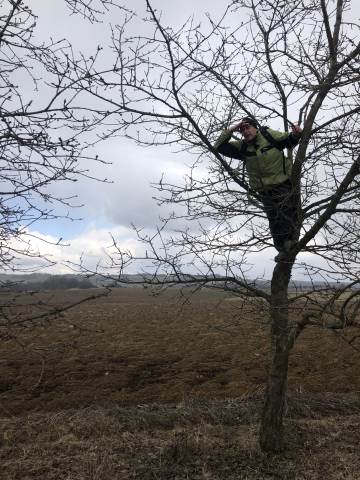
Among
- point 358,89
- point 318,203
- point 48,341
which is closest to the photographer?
point 358,89

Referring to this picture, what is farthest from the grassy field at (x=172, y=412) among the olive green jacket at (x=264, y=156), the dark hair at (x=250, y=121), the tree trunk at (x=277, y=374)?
the dark hair at (x=250, y=121)

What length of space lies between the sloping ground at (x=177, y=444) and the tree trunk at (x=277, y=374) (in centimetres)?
19

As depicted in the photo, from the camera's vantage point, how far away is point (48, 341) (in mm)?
13859

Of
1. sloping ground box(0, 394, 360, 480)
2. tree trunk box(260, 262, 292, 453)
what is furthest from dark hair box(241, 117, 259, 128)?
sloping ground box(0, 394, 360, 480)

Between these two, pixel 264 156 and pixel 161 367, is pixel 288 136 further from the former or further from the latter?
pixel 161 367

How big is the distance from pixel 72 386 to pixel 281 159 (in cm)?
590

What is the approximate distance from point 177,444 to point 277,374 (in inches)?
49.2

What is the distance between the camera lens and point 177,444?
5.16 meters

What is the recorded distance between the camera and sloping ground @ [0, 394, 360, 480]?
470 centimetres

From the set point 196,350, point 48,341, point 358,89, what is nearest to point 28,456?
point 358,89

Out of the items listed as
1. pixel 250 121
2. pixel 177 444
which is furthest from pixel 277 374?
pixel 250 121

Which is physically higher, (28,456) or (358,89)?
(358,89)

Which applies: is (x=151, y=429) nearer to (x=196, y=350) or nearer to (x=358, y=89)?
(x=358, y=89)

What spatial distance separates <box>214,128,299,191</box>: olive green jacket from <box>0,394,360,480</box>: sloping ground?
Result: 263 cm
